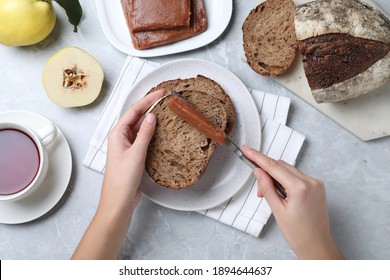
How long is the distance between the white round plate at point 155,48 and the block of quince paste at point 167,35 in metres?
0.02

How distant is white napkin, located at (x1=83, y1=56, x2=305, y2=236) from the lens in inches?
69.9

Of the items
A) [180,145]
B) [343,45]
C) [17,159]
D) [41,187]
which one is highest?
[343,45]

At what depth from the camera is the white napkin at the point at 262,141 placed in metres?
1.77

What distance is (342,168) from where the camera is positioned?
6.09ft

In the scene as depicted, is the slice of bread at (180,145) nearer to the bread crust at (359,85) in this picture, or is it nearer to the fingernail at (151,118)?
the fingernail at (151,118)

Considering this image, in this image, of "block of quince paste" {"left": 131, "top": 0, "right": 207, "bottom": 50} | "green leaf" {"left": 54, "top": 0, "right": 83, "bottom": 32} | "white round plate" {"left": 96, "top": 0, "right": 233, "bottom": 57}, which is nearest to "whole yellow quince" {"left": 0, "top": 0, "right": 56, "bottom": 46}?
"green leaf" {"left": 54, "top": 0, "right": 83, "bottom": 32}

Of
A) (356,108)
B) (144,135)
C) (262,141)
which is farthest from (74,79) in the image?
(356,108)

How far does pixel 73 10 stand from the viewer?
5.84 ft

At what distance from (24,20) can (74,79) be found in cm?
24

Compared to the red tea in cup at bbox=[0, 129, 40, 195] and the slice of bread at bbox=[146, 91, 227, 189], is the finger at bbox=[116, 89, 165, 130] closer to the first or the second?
the slice of bread at bbox=[146, 91, 227, 189]

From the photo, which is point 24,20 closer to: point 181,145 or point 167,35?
point 167,35

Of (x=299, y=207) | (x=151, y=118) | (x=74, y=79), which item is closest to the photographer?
(x=299, y=207)

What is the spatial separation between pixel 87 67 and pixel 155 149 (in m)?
0.36

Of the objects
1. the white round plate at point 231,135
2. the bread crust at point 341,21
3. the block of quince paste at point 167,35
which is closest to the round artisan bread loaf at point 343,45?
the bread crust at point 341,21
